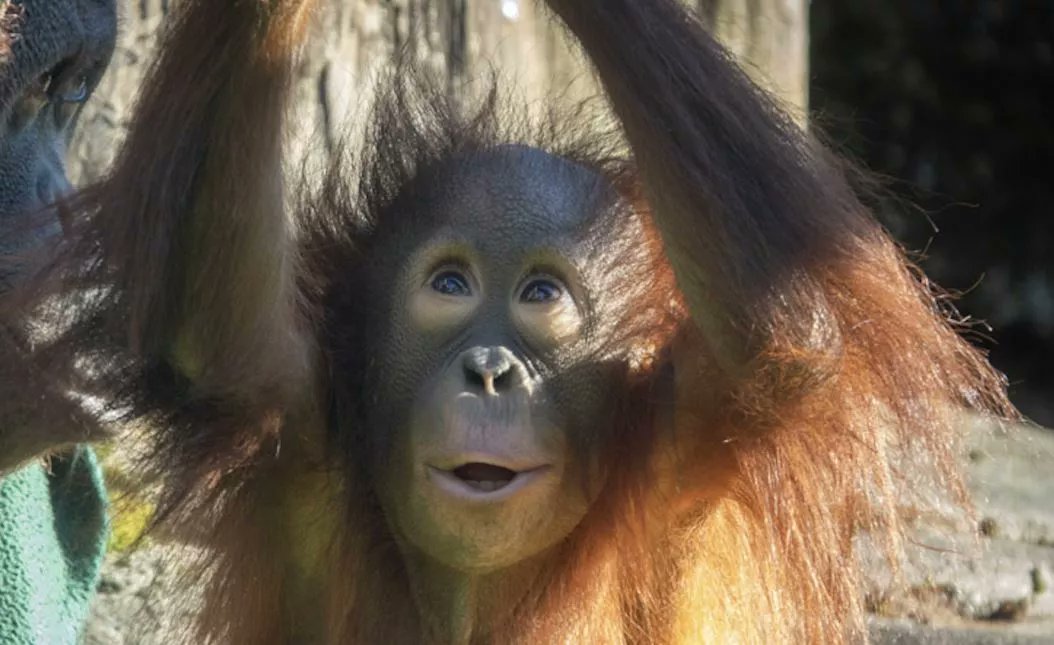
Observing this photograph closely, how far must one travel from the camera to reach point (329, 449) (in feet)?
8.63

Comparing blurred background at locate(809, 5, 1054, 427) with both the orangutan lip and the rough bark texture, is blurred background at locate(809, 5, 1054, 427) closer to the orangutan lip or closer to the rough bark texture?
the rough bark texture

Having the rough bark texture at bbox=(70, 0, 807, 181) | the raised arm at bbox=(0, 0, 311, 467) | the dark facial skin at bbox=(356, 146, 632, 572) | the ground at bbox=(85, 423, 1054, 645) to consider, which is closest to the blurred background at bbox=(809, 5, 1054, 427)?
the ground at bbox=(85, 423, 1054, 645)

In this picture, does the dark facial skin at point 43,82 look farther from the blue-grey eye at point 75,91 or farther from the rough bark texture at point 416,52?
the rough bark texture at point 416,52

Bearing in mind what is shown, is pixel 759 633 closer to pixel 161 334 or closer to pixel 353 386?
pixel 353 386

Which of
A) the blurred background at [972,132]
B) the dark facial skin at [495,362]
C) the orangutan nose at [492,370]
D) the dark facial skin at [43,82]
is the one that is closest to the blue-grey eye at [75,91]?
the dark facial skin at [43,82]

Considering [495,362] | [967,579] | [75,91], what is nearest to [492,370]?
[495,362]

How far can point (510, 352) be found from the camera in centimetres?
247

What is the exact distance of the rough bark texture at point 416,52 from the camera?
3.54 metres

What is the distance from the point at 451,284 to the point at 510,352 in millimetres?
179

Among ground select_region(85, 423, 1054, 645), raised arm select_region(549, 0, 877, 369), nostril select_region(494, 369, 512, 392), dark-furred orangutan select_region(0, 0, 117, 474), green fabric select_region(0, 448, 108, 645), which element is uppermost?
dark-furred orangutan select_region(0, 0, 117, 474)

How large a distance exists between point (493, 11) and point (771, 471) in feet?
5.24

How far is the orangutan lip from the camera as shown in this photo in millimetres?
2438

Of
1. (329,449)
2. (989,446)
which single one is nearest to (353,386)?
(329,449)

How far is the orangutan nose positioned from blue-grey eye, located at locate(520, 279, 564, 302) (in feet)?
0.41
